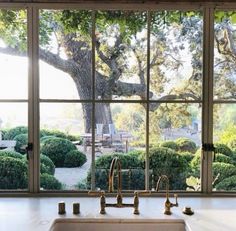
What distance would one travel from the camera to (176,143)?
8.44 feet

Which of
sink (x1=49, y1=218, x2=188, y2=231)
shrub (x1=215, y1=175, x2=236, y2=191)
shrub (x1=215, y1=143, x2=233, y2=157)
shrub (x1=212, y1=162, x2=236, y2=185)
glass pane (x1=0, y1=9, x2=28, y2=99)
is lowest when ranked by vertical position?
sink (x1=49, y1=218, x2=188, y2=231)

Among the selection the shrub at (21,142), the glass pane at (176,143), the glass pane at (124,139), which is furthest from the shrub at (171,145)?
the shrub at (21,142)

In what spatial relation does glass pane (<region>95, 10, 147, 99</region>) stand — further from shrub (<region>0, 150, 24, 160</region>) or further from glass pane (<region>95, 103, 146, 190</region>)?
shrub (<region>0, 150, 24, 160</region>)

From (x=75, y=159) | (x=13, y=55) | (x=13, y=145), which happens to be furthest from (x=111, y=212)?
(x=13, y=55)

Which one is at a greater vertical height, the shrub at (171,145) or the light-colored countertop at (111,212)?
the shrub at (171,145)

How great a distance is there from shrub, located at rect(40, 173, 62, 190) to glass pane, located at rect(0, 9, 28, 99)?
58cm

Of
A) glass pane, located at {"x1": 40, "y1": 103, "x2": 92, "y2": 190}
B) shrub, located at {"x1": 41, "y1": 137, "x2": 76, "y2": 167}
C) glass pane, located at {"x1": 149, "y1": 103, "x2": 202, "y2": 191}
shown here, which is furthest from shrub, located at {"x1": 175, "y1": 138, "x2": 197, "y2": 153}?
shrub, located at {"x1": 41, "y1": 137, "x2": 76, "y2": 167}

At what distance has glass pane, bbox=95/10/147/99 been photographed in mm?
2531

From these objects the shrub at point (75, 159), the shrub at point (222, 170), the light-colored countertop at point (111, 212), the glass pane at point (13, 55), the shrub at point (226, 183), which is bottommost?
the light-colored countertop at point (111, 212)

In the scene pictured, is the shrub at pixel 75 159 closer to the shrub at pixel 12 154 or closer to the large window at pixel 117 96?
the large window at pixel 117 96

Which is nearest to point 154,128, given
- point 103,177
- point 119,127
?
point 119,127

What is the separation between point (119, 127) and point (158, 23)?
78cm

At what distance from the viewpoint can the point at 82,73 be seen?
2549 mm

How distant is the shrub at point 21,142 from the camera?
8.37 feet
